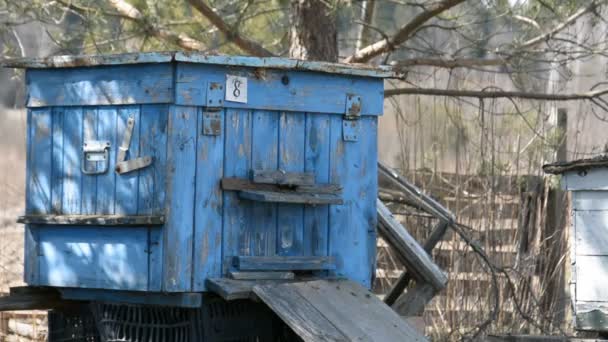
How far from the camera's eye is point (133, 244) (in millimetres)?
5578

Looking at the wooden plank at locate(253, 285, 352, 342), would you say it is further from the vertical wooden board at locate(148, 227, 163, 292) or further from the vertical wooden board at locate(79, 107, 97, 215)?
the vertical wooden board at locate(79, 107, 97, 215)

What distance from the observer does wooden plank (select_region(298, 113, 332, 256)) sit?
5957 millimetres

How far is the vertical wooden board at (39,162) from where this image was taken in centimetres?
604

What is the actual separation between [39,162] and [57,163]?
6.5 inches

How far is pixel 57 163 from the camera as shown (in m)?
5.99

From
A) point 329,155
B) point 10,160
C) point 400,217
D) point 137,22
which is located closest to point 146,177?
point 329,155

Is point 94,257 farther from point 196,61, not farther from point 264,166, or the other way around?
point 196,61

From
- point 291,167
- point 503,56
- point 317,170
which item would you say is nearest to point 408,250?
point 317,170

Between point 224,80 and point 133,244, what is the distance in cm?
104

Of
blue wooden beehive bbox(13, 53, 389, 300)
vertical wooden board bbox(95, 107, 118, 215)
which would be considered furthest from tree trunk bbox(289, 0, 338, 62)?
vertical wooden board bbox(95, 107, 118, 215)

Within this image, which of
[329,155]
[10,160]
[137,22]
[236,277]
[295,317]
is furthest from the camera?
[10,160]

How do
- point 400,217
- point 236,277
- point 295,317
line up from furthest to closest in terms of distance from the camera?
point 400,217, point 236,277, point 295,317

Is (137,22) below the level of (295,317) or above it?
above

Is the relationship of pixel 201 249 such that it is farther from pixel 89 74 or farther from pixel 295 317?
pixel 89 74
